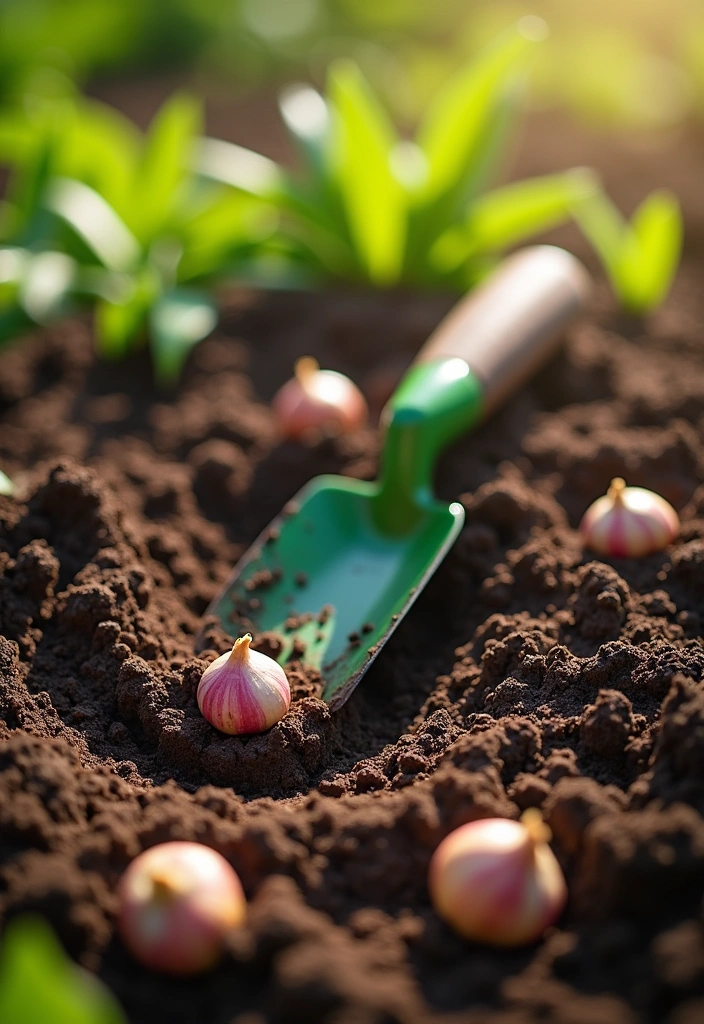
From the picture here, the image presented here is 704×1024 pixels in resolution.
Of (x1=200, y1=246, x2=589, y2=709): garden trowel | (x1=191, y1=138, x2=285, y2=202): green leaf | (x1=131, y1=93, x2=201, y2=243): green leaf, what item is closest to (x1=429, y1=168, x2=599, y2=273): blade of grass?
(x1=200, y1=246, x2=589, y2=709): garden trowel

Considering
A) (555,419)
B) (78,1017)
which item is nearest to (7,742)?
(78,1017)

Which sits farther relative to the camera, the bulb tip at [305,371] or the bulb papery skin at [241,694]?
the bulb tip at [305,371]

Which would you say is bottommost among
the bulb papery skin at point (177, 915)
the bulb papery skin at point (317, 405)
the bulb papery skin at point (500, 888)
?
the bulb papery skin at point (177, 915)

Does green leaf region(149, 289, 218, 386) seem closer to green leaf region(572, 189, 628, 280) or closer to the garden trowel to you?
the garden trowel

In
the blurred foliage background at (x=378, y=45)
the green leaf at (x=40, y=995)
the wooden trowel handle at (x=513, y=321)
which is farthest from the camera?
the blurred foliage background at (x=378, y=45)

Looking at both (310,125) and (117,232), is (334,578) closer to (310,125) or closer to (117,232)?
(117,232)

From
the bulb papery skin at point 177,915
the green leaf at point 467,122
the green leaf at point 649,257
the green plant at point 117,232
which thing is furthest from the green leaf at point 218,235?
the bulb papery skin at point 177,915

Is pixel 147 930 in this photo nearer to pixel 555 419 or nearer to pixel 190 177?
pixel 555 419

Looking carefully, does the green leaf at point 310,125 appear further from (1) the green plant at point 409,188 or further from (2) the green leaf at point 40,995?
(2) the green leaf at point 40,995
